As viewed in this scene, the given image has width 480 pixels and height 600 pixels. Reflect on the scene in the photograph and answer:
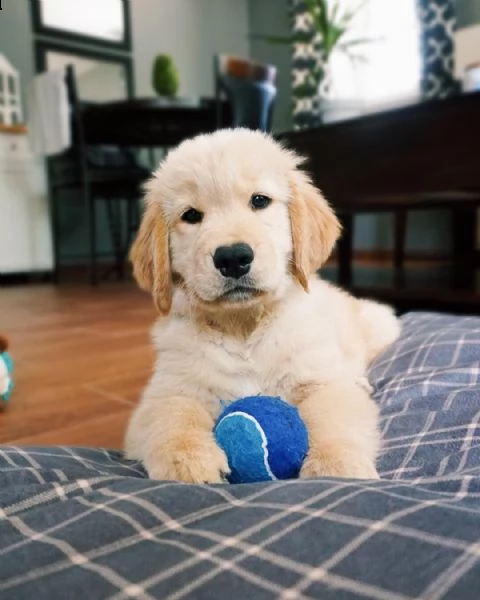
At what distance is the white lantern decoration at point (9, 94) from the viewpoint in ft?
16.4

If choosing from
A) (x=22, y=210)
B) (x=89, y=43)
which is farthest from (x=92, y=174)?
(x=89, y=43)

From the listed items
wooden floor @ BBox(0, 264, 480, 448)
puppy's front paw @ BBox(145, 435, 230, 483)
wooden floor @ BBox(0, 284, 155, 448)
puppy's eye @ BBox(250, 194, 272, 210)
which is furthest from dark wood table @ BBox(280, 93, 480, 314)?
puppy's front paw @ BBox(145, 435, 230, 483)

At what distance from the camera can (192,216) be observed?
111 centimetres

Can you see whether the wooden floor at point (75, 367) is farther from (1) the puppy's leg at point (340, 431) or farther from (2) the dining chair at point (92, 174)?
(2) the dining chair at point (92, 174)

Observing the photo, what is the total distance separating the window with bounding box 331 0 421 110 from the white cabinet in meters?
2.71

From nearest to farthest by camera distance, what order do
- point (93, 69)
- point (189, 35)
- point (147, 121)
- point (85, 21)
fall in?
1. point (147, 121)
2. point (85, 21)
3. point (93, 69)
4. point (189, 35)

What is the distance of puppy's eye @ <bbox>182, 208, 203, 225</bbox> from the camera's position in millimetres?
1102

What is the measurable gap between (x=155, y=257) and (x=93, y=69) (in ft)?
17.2

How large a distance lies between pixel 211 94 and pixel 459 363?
5.92 m

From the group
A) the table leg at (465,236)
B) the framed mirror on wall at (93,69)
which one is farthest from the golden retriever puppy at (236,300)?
the framed mirror on wall at (93,69)

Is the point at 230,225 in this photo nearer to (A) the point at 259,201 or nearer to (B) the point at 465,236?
(A) the point at 259,201

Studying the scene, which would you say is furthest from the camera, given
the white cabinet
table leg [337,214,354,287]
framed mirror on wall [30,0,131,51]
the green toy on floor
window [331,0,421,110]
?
framed mirror on wall [30,0,131,51]

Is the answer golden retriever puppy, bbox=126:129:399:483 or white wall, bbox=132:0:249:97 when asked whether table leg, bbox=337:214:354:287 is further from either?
white wall, bbox=132:0:249:97

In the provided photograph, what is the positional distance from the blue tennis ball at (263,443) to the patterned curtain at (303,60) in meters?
3.98
